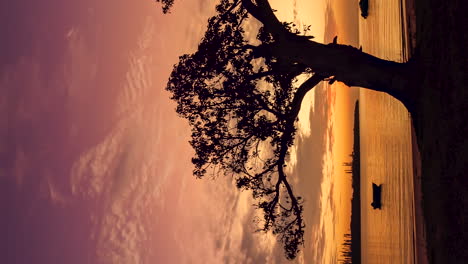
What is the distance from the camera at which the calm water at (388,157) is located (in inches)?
375

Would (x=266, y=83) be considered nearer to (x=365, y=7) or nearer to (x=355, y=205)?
(x=365, y=7)

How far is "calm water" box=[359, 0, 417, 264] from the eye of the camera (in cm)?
952

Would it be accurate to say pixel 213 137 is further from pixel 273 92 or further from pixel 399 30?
pixel 399 30

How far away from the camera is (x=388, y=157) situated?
454 inches

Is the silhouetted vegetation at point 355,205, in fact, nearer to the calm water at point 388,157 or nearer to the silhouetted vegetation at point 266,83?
the calm water at point 388,157

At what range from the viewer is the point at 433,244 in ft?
23.4

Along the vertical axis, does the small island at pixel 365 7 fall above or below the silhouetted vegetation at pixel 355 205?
above

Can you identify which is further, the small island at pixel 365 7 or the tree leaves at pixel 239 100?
the small island at pixel 365 7

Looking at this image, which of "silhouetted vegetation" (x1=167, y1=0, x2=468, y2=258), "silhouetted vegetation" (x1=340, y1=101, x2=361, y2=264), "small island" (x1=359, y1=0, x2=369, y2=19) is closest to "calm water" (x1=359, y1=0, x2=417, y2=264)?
"small island" (x1=359, y1=0, x2=369, y2=19)

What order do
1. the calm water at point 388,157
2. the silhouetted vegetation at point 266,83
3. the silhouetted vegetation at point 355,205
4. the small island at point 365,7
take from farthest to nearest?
1. the silhouetted vegetation at point 355,205
2. the small island at point 365,7
3. the calm water at point 388,157
4. the silhouetted vegetation at point 266,83

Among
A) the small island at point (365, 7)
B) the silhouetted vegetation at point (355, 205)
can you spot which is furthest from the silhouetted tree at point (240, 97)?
the silhouetted vegetation at point (355, 205)

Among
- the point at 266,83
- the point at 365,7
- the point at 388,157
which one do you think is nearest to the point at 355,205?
the point at 388,157

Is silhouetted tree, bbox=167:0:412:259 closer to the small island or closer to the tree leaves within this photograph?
the tree leaves

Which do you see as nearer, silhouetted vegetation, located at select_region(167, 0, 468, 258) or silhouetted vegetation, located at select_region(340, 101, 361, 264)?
silhouetted vegetation, located at select_region(167, 0, 468, 258)
